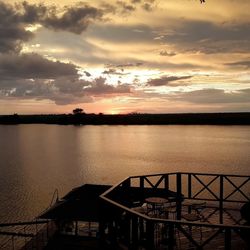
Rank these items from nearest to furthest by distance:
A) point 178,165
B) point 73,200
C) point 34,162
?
point 73,200
point 178,165
point 34,162

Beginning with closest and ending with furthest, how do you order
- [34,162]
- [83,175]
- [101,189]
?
[101,189], [83,175], [34,162]

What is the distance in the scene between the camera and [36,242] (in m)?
14.2

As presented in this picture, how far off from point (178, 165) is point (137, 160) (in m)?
10.7

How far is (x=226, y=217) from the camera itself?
10422 millimetres

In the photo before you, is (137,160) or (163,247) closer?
(163,247)

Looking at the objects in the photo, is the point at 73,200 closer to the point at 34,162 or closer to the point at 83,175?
the point at 83,175

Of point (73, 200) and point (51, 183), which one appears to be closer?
point (73, 200)

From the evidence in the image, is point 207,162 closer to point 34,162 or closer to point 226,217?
point 34,162

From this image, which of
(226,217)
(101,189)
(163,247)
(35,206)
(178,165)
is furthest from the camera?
(178,165)

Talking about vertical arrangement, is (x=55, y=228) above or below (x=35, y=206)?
above

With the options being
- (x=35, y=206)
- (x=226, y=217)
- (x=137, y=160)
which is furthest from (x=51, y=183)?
(x=226, y=217)

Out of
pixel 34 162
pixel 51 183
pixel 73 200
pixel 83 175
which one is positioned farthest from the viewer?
pixel 34 162

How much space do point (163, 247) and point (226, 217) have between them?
9.61 ft

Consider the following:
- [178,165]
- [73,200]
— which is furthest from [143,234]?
[178,165]
